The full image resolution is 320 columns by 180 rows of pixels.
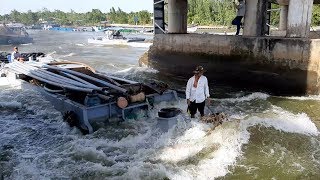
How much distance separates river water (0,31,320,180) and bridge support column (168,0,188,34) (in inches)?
401

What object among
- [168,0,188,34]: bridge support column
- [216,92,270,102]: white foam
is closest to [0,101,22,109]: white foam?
[216,92,270,102]: white foam

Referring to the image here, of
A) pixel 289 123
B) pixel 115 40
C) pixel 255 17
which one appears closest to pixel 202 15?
pixel 115 40

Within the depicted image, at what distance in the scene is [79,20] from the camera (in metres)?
165

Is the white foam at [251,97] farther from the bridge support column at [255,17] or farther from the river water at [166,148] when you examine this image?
the bridge support column at [255,17]

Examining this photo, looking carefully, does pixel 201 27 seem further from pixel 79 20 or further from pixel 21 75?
pixel 79 20

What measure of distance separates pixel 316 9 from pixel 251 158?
156ft

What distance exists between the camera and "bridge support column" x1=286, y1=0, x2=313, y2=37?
1341cm

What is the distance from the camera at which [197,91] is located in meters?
9.06

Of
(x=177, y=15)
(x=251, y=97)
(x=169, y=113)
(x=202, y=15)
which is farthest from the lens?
(x=202, y=15)

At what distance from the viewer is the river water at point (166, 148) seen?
7.16 meters

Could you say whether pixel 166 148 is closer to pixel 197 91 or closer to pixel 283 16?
pixel 197 91

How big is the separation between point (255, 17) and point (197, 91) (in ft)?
25.4

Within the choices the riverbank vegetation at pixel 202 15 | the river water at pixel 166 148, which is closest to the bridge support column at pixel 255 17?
the river water at pixel 166 148

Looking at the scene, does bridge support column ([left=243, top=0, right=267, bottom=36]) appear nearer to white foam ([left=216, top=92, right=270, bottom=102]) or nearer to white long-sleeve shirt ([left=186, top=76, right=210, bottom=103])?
white foam ([left=216, top=92, right=270, bottom=102])
